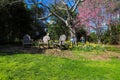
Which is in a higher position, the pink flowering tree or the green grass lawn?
the pink flowering tree

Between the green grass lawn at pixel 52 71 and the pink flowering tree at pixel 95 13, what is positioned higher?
the pink flowering tree at pixel 95 13

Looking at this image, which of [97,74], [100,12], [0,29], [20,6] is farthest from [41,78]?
[100,12]

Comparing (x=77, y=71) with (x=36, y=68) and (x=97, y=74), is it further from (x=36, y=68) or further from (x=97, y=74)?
(x=36, y=68)

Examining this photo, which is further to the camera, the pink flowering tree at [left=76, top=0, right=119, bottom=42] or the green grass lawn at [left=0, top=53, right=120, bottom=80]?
the pink flowering tree at [left=76, top=0, right=119, bottom=42]

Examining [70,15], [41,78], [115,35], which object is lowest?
[41,78]

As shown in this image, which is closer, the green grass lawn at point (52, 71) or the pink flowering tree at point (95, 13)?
the green grass lawn at point (52, 71)

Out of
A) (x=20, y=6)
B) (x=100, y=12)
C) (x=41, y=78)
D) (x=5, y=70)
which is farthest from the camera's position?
(x=100, y=12)

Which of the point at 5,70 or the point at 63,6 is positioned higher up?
the point at 63,6

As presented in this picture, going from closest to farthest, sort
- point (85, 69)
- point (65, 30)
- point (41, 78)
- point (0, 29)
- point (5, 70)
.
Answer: point (41, 78), point (5, 70), point (85, 69), point (0, 29), point (65, 30)

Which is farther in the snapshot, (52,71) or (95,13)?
(95,13)

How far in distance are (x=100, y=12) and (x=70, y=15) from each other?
20.4 feet

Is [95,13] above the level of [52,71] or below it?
above

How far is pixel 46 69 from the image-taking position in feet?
27.3

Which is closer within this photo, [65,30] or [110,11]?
[110,11]
